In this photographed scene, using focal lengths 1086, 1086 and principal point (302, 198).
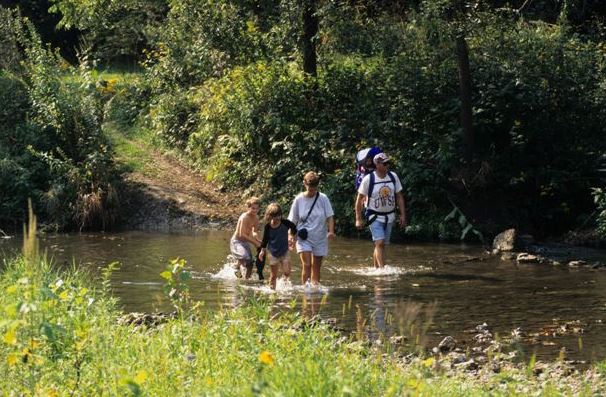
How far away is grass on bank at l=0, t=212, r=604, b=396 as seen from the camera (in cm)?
720

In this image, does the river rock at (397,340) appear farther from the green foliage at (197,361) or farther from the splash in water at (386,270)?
the splash in water at (386,270)

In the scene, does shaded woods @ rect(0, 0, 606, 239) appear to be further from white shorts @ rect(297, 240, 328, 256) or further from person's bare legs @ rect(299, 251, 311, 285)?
white shorts @ rect(297, 240, 328, 256)

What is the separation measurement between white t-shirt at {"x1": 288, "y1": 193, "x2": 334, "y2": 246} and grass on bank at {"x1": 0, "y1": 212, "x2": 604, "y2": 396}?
4.81 meters

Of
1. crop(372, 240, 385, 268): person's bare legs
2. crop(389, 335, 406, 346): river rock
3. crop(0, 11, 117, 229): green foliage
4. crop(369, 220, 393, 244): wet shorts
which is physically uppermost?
crop(0, 11, 117, 229): green foliage

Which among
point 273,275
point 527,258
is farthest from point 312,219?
point 527,258

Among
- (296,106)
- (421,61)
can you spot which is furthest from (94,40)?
(421,61)

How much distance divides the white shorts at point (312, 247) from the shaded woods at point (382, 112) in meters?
5.43

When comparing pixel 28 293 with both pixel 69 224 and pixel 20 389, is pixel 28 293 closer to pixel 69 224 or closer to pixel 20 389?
pixel 20 389

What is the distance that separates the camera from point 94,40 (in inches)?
1342

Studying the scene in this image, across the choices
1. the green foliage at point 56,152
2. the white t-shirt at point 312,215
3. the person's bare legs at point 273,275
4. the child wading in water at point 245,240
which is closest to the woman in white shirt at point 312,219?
the white t-shirt at point 312,215

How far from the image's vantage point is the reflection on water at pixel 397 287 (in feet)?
41.0

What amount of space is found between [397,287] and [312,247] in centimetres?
135

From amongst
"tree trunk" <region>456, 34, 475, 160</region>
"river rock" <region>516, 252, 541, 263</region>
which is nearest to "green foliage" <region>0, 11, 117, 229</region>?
"tree trunk" <region>456, 34, 475, 160</region>

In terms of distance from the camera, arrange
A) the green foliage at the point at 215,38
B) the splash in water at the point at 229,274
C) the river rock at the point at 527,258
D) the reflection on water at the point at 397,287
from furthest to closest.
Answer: the green foliage at the point at 215,38 < the river rock at the point at 527,258 < the splash in water at the point at 229,274 < the reflection on water at the point at 397,287
